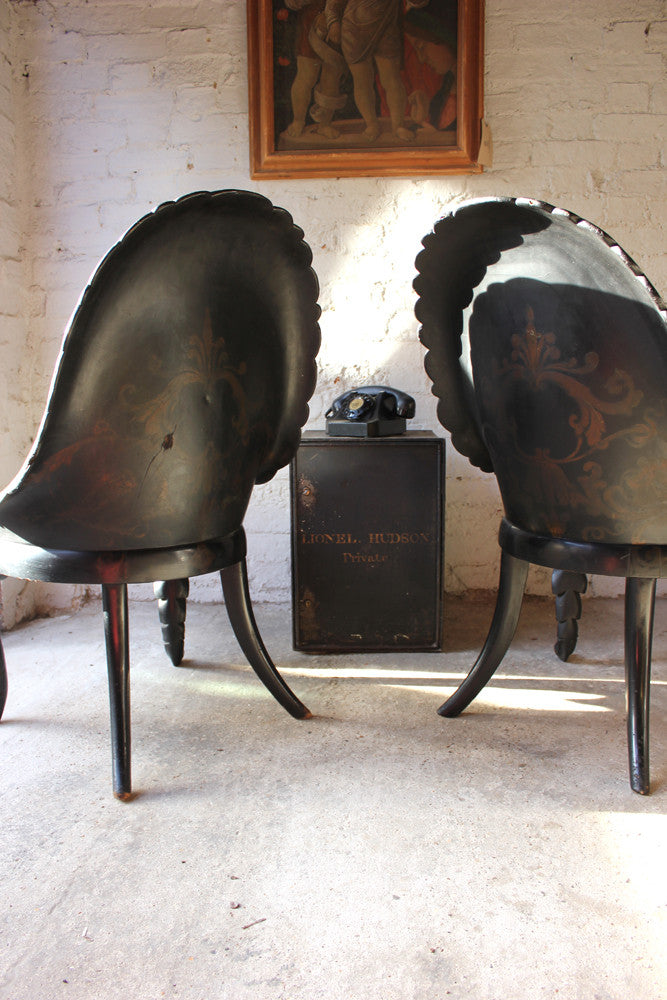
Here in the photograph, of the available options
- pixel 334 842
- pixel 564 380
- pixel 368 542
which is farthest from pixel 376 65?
pixel 334 842

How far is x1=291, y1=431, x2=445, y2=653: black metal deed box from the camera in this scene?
2.16 metres

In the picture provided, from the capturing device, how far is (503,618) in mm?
1651

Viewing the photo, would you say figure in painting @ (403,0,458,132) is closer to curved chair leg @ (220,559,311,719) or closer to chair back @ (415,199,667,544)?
chair back @ (415,199,667,544)

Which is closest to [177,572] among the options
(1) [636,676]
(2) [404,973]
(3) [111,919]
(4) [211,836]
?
(4) [211,836]

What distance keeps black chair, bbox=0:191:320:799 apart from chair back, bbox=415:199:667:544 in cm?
35

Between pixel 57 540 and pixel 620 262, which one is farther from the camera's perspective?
pixel 57 540

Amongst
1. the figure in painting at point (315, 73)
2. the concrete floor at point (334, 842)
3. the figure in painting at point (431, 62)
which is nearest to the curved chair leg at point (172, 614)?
the concrete floor at point (334, 842)

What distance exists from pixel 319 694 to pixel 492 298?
→ 107cm

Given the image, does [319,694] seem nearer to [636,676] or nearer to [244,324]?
[636,676]

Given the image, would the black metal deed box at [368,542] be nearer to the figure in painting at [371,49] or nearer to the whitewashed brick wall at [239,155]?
the whitewashed brick wall at [239,155]

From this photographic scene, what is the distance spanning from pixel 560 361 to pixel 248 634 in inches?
35.3

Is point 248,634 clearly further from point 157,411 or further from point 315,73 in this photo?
point 315,73

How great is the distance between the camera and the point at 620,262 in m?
1.21

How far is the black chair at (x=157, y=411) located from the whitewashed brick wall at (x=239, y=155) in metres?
1.12
